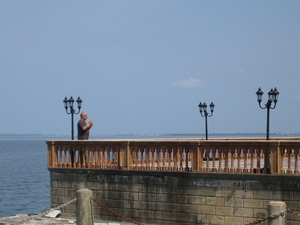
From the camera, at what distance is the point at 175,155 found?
1905cm

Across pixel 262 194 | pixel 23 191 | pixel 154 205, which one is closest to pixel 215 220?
pixel 262 194

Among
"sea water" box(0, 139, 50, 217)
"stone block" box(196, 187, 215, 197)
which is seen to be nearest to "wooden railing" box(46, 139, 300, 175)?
"stone block" box(196, 187, 215, 197)

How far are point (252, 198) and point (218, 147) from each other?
5.43 ft

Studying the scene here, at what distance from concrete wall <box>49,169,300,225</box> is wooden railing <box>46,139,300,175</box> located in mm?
209

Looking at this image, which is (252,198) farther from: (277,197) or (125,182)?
(125,182)

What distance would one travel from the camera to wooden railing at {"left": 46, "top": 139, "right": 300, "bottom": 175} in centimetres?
1739

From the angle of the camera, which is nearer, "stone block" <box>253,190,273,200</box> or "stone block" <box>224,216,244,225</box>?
"stone block" <box>253,190,273,200</box>

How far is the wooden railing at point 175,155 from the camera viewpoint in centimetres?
1739

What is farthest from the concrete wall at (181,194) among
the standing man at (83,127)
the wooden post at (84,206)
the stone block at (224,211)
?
the wooden post at (84,206)

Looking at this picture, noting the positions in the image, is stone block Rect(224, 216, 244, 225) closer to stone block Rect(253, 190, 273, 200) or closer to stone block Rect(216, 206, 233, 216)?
stone block Rect(216, 206, 233, 216)

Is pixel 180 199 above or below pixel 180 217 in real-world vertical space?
above

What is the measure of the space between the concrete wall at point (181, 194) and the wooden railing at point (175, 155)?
0.21 m

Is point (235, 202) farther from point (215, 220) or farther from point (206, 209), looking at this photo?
point (206, 209)

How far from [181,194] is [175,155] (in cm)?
110
